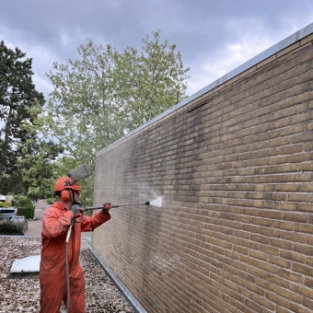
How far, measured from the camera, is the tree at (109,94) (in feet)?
57.3

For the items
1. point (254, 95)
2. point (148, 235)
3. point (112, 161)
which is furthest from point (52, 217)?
point (112, 161)

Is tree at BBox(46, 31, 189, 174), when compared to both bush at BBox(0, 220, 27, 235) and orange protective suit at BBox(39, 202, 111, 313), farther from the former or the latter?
orange protective suit at BBox(39, 202, 111, 313)

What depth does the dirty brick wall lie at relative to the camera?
7.26ft

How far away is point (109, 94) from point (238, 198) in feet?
55.9

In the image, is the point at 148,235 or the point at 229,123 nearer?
the point at 229,123

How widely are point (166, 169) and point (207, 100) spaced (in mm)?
1347

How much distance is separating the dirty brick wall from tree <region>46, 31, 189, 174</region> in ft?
41.5

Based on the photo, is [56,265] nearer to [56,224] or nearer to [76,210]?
[56,224]

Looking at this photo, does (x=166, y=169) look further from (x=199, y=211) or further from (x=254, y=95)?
(x=254, y=95)

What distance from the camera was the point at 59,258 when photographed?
352 centimetres

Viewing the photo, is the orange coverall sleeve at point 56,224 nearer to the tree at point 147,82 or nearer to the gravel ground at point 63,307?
the gravel ground at point 63,307

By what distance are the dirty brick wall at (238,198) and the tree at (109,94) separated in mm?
12656

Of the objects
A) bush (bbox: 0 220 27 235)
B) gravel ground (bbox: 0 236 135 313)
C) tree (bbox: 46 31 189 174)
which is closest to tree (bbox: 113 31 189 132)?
tree (bbox: 46 31 189 174)

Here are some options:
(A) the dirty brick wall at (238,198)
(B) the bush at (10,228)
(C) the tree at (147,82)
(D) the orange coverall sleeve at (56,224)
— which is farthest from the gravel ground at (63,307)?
(C) the tree at (147,82)
